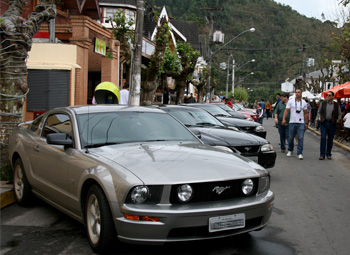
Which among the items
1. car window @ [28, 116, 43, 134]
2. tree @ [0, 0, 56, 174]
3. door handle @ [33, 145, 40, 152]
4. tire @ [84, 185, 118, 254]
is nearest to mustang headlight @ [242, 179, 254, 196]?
tire @ [84, 185, 118, 254]

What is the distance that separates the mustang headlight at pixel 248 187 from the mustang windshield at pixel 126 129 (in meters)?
1.41

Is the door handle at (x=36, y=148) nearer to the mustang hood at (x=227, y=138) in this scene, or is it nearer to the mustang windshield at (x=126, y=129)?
the mustang windshield at (x=126, y=129)

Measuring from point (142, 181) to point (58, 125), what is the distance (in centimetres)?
234

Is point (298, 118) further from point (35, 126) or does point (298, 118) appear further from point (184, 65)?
point (184, 65)

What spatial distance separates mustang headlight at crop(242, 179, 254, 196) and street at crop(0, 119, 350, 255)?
0.61 metres

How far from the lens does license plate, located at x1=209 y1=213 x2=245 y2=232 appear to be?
388 centimetres

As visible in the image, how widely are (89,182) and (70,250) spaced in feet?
2.35

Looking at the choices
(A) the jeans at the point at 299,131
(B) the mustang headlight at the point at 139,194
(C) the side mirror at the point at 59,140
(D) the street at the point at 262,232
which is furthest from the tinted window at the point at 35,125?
(A) the jeans at the point at 299,131

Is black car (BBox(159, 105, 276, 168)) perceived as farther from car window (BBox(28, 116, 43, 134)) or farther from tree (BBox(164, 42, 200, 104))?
tree (BBox(164, 42, 200, 104))

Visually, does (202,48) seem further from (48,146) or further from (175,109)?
(48,146)

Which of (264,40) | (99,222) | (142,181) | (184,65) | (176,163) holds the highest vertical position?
(264,40)

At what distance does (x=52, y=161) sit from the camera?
206 inches

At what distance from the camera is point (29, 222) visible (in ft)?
17.9

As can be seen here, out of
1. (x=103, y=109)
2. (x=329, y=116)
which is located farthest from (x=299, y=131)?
(x=103, y=109)
